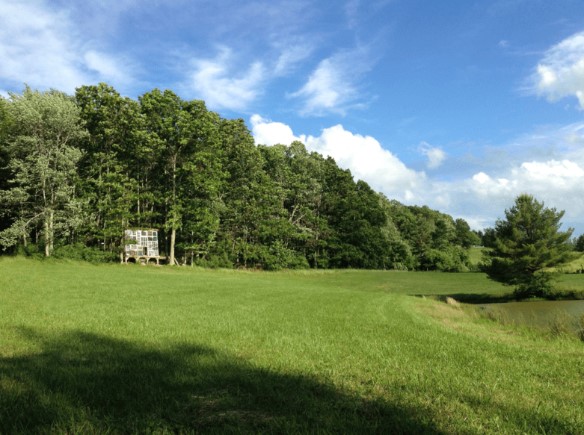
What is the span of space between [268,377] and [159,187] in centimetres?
5096

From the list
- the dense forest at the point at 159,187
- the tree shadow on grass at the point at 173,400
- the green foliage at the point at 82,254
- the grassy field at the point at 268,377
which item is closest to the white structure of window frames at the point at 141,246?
the dense forest at the point at 159,187

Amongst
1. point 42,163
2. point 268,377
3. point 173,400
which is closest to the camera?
point 173,400

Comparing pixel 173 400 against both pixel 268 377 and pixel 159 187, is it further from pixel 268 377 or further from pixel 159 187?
pixel 159 187

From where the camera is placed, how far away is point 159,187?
2133 inches

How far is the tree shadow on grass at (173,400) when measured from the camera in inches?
184

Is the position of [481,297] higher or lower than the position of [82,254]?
lower

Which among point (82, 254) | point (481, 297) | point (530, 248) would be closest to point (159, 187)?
point (82, 254)

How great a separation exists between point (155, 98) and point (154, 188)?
38.0 ft

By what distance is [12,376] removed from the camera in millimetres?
6195

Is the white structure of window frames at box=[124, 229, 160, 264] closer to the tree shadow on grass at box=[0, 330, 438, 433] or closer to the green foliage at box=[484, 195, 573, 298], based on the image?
the green foliage at box=[484, 195, 573, 298]

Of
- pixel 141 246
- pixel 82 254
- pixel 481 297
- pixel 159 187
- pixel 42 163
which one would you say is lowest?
pixel 481 297

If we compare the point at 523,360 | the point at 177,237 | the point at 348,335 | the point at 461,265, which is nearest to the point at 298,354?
the point at 348,335

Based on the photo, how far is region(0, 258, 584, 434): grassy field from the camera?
16.0ft

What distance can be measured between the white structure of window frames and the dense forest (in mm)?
1101
